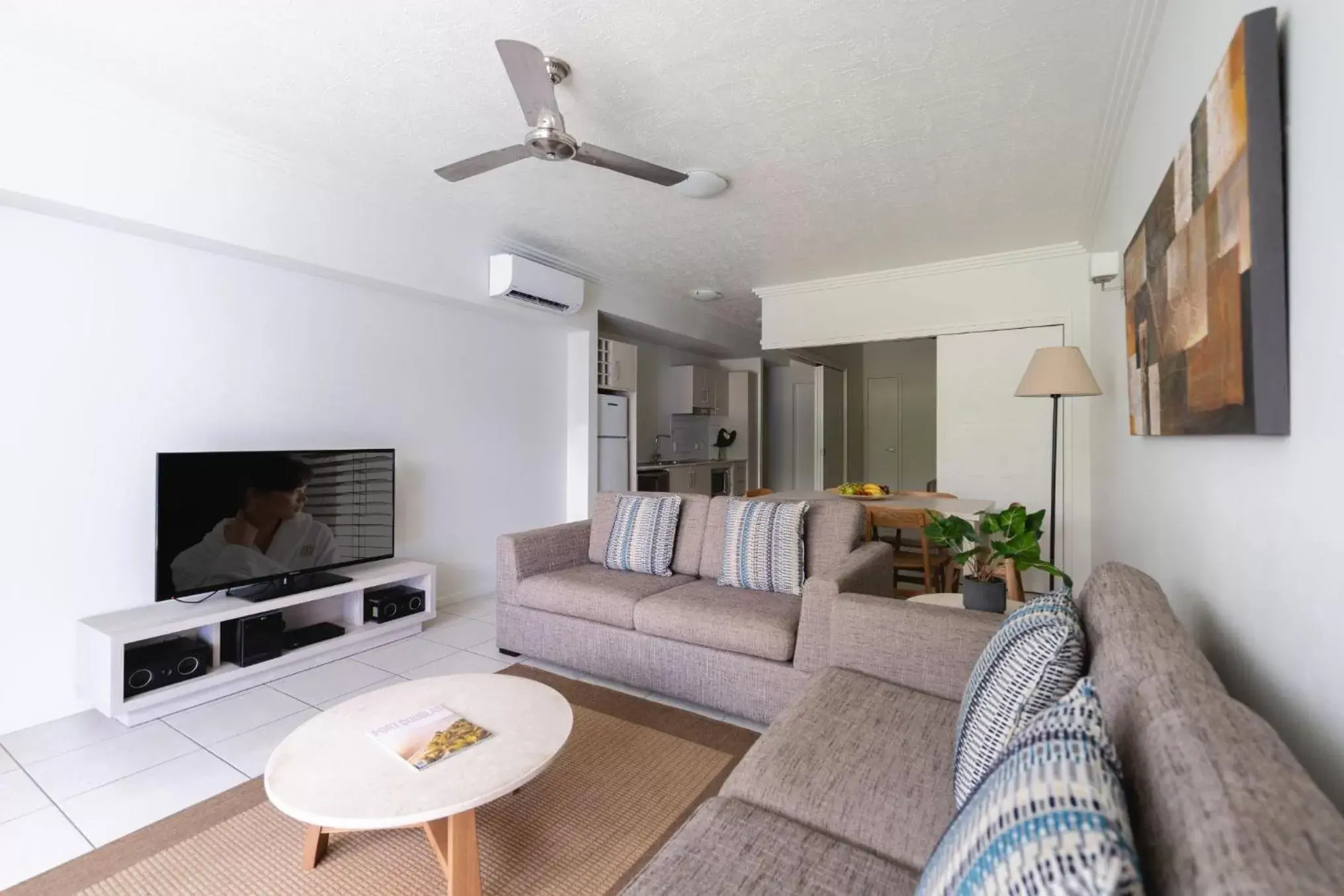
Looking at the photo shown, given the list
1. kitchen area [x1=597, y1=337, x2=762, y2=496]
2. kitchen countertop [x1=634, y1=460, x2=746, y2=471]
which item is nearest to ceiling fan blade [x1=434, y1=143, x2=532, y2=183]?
kitchen area [x1=597, y1=337, x2=762, y2=496]

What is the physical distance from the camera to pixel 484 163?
2305 millimetres

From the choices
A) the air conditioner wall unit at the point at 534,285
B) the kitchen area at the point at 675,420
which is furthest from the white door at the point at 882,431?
the air conditioner wall unit at the point at 534,285

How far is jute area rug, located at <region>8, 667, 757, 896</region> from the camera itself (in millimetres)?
1572

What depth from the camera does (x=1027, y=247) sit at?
4129 millimetres

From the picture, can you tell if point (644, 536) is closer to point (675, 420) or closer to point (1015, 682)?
point (1015, 682)

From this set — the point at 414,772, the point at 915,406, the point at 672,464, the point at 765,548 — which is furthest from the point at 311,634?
the point at 915,406

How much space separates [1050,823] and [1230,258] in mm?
1036

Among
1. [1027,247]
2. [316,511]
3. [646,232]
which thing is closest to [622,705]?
[316,511]

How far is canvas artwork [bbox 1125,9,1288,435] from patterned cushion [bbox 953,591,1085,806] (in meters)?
0.46

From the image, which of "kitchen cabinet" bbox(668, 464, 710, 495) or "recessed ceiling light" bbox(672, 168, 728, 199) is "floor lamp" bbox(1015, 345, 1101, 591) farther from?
"kitchen cabinet" bbox(668, 464, 710, 495)

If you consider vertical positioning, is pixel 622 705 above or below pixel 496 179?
below

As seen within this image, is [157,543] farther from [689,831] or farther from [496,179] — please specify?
[689,831]

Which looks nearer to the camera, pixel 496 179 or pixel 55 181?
pixel 55 181

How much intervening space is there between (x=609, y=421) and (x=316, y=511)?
271 cm
